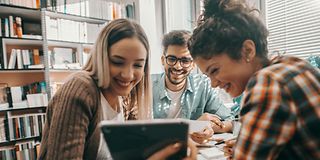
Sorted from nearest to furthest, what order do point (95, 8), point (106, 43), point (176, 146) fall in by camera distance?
point (176, 146), point (106, 43), point (95, 8)

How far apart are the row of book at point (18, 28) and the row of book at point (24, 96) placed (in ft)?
1.80

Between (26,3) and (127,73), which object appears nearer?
(127,73)

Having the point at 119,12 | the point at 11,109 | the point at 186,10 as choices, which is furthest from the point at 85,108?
the point at 186,10

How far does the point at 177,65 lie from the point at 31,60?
187 centimetres

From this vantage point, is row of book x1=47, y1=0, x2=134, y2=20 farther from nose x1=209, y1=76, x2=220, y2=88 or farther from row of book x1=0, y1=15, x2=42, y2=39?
nose x1=209, y1=76, x2=220, y2=88

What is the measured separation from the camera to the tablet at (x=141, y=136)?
2.13 ft

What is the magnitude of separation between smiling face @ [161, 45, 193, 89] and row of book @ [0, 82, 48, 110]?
1.65 metres

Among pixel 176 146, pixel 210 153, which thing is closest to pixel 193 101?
pixel 210 153

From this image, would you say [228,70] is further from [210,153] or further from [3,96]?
[3,96]

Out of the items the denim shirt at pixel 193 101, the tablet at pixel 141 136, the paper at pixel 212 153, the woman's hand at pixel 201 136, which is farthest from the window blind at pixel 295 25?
the tablet at pixel 141 136

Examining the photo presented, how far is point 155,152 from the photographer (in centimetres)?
73

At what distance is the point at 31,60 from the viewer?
2.98 m

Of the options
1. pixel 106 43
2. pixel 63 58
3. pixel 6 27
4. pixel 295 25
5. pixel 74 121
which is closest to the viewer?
pixel 74 121

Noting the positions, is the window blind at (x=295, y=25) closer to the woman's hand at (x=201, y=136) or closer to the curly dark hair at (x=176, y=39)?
the curly dark hair at (x=176, y=39)
